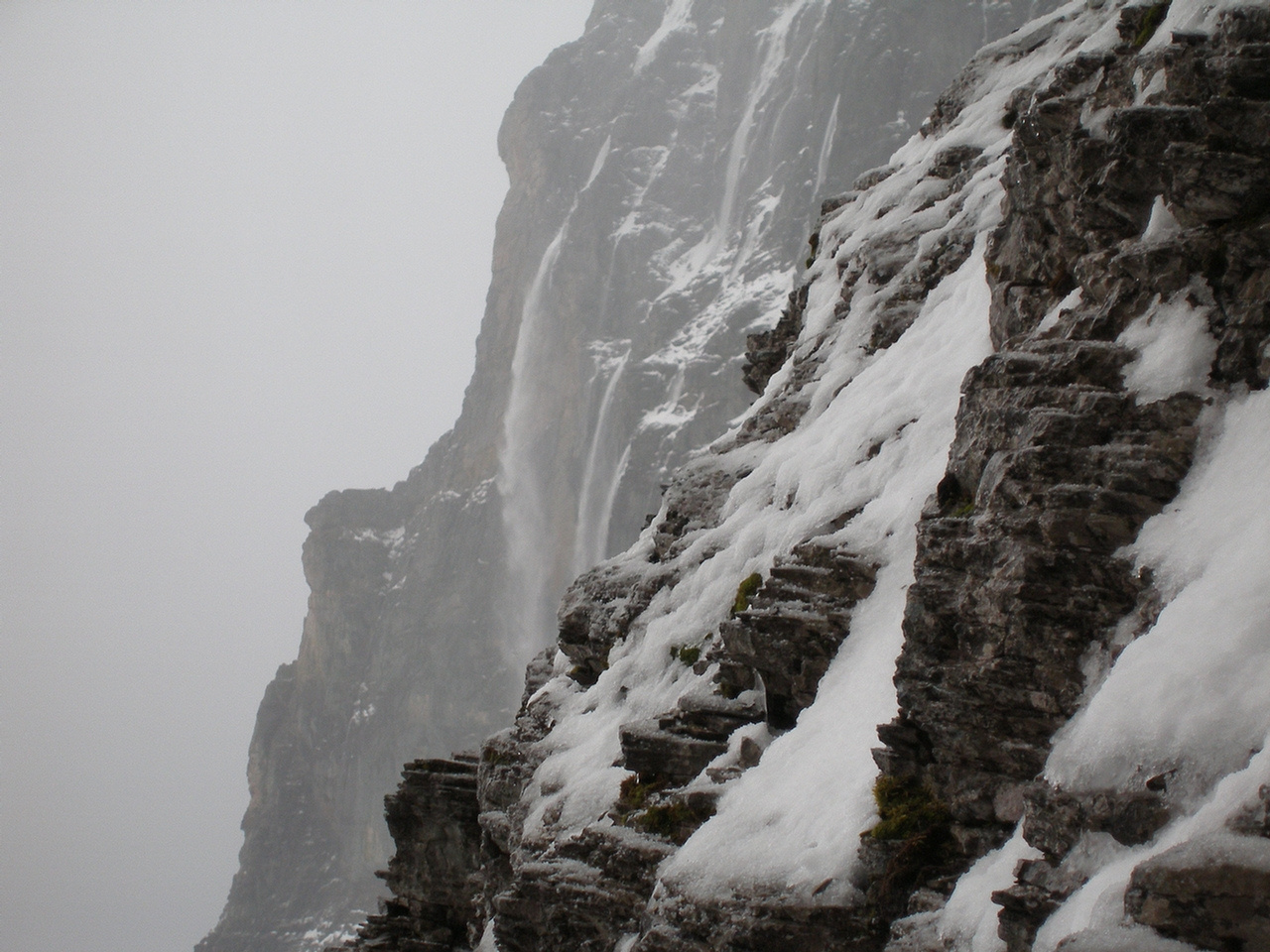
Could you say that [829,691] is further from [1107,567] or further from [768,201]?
[768,201]

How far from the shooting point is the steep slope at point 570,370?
8012 cm

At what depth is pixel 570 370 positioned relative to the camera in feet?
331

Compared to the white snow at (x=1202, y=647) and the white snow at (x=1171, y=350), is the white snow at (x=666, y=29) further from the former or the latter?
the white snow at (x=1202, y=647)

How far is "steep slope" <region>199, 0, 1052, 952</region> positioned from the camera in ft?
263

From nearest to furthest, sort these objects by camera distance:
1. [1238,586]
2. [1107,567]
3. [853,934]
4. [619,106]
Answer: [1238,586] < [1107,567] < [853,934] < [619,106]

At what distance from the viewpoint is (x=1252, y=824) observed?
4055 millimetres

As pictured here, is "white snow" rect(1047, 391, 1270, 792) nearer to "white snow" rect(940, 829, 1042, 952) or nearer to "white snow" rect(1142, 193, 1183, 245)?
"white snow" rect(940, 829, 1042, 952)

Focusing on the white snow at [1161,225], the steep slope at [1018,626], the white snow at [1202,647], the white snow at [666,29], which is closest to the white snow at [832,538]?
the steep slope at [1018,626]

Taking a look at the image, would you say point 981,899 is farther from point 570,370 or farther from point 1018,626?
point 570,370

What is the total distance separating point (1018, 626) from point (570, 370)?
9610 cm

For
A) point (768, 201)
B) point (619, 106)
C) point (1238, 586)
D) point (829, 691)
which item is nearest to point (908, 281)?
point (829, 691)

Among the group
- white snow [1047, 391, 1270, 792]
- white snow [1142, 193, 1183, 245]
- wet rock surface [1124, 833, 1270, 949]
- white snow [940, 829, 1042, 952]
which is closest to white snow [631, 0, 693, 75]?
white snow [1142, 193, 1183, 245]

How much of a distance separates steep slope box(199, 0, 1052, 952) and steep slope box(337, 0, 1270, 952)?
6492 cm

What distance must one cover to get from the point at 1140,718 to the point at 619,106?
115 metres
